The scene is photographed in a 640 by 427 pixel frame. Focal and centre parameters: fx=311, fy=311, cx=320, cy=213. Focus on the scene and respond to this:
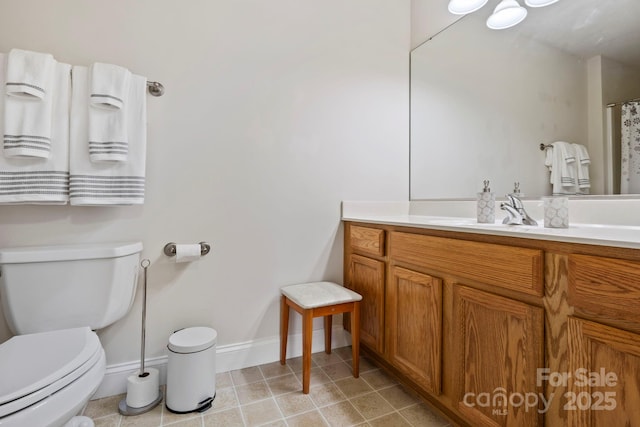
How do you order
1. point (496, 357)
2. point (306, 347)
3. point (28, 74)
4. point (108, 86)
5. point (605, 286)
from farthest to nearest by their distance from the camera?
point (306, 347) < point (108, 86) < point (28, 74) < point (496, 357) < point (605, 286)

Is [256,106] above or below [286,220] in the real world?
above

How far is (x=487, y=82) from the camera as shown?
1.75 metres

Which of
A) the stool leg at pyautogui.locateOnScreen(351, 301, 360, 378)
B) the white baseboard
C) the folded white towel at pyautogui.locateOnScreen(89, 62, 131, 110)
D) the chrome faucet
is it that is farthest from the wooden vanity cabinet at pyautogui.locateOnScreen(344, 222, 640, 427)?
the folded white towel at pyautogui.locateOnScreen(89, 62, 131, 110)

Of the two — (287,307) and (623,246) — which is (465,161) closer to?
(623,246)

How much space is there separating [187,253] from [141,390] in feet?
1.99

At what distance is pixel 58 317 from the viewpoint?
1.23 metres

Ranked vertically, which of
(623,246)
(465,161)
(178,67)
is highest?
(178,67)

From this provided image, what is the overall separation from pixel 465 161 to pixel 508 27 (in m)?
0.71

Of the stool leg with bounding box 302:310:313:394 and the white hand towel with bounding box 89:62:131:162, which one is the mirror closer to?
the stool leg with bounding box 302:310:313:394

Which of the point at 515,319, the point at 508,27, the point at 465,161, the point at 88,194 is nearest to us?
the point at 515,319

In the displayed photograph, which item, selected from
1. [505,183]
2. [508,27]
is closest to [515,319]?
[505,183]

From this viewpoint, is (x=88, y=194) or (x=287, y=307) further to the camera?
(x=287, y=307)

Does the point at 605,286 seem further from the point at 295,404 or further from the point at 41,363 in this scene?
the point at 41,363

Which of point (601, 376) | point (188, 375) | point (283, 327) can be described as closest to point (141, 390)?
→ point (188, 375)
